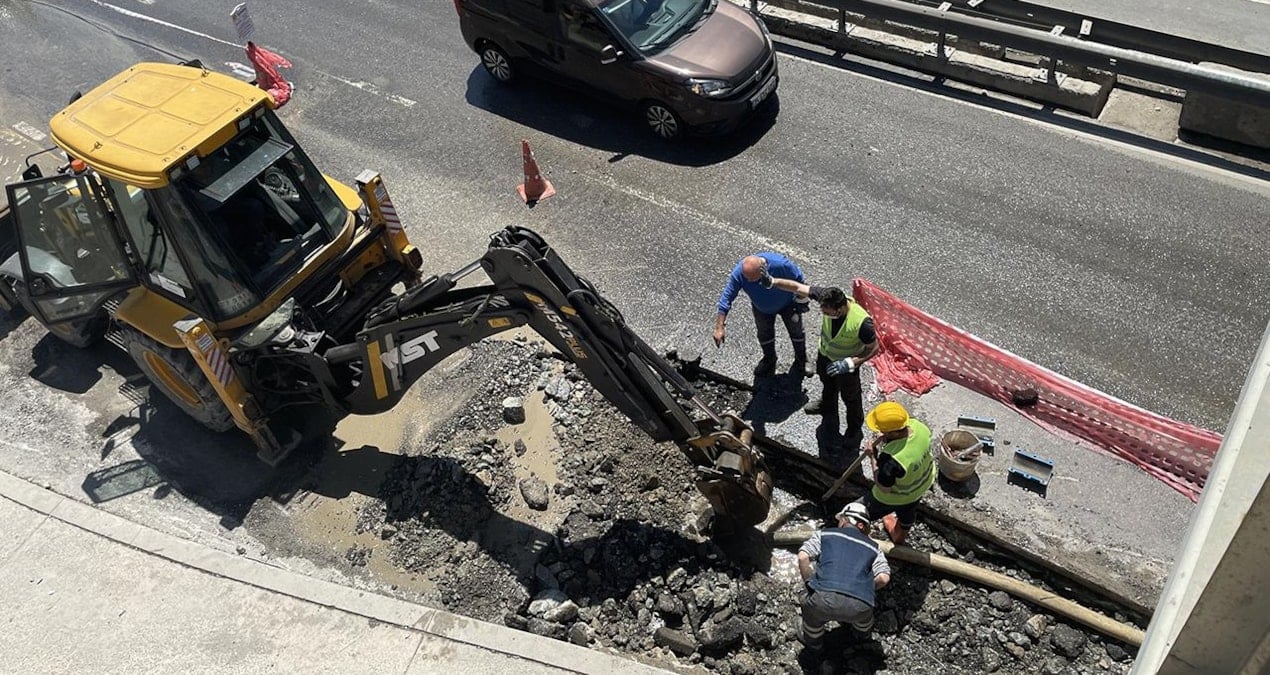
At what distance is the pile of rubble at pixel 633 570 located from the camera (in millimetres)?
6281

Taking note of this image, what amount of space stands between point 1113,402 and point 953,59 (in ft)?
20.0

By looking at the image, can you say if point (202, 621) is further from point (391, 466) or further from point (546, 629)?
point (546, 629)

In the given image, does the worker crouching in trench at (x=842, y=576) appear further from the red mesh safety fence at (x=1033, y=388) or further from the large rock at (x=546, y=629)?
the red mesh safety fence at (x=1033, y=388)

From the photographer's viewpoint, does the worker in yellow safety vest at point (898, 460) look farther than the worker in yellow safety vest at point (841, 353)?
No

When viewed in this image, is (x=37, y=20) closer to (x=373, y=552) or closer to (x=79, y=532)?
(x=79, y=532)

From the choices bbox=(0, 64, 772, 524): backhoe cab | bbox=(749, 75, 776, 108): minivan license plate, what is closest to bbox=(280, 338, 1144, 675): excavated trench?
bbox=(0, 64, 772, 524): backhoe cab

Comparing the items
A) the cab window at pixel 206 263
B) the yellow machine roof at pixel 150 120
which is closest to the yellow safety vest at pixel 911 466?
the cab window at pixel 206 263

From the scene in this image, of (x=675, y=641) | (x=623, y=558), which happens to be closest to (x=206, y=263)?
(x=623, y=558)

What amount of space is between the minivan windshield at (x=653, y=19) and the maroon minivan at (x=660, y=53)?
0.01m

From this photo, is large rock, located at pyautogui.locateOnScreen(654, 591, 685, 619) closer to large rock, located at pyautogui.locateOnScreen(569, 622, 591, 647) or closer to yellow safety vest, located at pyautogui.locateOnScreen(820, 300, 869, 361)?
large rock, located at pyautogui.locateOnScreen(569, 622, 591, 647)

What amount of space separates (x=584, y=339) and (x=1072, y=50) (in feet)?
26.2

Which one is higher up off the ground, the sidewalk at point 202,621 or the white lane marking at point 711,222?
the white lane marking at point 711,222

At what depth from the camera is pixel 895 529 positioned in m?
6.67

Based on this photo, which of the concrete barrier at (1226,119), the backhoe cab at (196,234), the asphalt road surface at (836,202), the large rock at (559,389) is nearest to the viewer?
the backhoe cab at (196,234)
